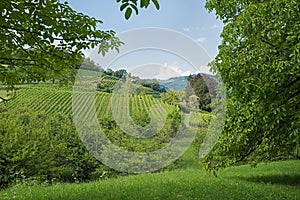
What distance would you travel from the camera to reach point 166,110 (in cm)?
834

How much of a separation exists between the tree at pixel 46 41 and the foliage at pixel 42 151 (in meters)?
6.29

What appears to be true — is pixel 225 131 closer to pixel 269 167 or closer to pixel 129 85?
pixel 129 85

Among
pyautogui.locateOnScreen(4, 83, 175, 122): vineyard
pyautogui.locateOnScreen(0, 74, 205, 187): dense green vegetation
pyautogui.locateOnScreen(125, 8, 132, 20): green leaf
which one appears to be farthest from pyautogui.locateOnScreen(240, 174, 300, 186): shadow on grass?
pyautogui.locateOnScreen(125, 8, 132, 20): green leaf

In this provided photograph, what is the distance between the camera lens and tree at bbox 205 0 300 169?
3.88 meters

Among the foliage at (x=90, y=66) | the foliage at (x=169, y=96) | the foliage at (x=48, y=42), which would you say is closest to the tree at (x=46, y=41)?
the foliage at (x=48, y=42)

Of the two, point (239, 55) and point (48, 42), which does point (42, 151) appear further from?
point (239, 55)

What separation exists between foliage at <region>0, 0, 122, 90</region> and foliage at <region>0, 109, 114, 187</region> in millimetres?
6295

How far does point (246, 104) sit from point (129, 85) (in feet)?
9.95

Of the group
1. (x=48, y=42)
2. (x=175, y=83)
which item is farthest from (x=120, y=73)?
(x=48, y=42)

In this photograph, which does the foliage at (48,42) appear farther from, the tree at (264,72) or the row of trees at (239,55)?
the tree at (264,72)

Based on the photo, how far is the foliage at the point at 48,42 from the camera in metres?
3.10

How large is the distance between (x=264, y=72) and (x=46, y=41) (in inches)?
97.5

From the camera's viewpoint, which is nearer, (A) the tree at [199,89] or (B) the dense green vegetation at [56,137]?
(A) the tree at [199,89]

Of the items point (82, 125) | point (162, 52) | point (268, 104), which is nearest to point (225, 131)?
point (268, 104)
